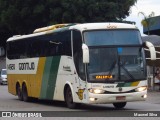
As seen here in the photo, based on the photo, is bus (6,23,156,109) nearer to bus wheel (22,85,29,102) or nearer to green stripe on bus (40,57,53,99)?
green stripe on bus (40,57,53,99)

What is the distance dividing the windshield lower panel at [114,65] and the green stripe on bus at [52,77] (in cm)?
306

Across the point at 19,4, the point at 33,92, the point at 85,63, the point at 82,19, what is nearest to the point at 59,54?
the point at 85,63

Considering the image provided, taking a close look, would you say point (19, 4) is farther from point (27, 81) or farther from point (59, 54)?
point (59, 54)

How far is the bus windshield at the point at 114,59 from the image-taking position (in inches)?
715

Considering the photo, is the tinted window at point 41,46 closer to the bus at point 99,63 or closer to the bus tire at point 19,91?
the bus at point 99,63

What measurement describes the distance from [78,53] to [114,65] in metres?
1.49

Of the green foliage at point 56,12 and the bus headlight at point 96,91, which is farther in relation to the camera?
the green foliage at point 56,12

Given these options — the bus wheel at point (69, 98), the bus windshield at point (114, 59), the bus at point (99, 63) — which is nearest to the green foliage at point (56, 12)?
the bus at point (99, 63)

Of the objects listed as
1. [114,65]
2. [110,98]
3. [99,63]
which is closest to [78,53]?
[99,63]

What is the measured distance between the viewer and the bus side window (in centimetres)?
1864

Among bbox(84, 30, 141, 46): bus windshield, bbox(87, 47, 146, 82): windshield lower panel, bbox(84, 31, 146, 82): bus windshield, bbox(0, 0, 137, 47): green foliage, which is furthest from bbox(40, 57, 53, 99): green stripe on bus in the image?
bbox(0, 0, 137, 47): green foliage

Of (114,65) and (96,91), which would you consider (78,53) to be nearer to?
(114,65)

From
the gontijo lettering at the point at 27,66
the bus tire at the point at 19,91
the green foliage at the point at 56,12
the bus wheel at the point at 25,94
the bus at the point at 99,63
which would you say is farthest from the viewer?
the green foliage at the point at 56,12

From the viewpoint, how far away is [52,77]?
71.9ft
